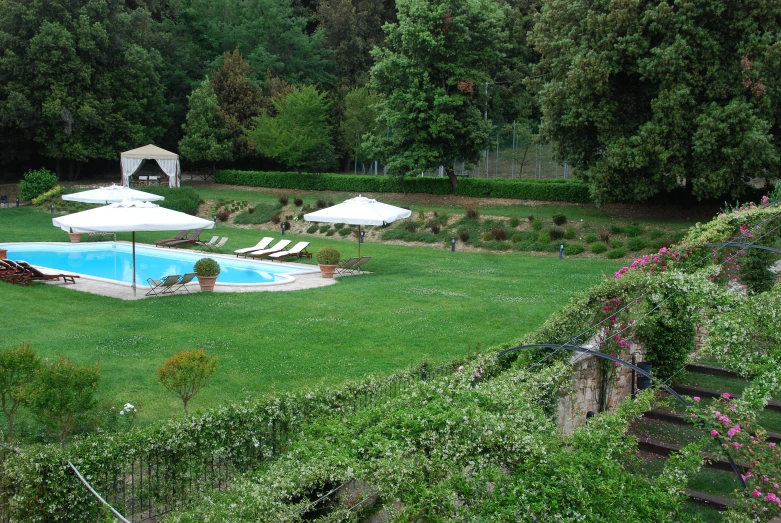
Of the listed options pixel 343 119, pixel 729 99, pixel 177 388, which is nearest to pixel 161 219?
pixel 177 388

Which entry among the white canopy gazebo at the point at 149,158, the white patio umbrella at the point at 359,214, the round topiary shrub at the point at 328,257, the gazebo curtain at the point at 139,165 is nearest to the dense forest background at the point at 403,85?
the gazebo curtain at the point at 139,165

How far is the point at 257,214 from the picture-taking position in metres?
36.1

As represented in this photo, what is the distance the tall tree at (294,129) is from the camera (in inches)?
1631

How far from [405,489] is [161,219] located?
43.0ft

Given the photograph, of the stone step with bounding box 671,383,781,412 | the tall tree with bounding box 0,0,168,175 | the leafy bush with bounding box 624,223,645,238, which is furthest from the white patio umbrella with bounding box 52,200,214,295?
the tall tree with bounding box 0,0,168,175

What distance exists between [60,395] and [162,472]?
5.33 ft

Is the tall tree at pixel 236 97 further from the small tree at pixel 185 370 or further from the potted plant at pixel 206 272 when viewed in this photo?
the small tree at pixel 185 370

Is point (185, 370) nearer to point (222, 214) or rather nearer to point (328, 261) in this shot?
point (328, 261)

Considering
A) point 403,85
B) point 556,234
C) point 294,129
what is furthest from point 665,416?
point 294,129

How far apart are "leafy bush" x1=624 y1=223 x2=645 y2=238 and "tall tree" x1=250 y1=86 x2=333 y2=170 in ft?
70.6

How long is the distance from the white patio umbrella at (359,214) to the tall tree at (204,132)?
26.2 m

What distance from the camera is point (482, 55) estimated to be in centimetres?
3472

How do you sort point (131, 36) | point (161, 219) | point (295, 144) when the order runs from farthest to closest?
1. point (131, 36)
2. point (295, 144)
3. point (161, 219)

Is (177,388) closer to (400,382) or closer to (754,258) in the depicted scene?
(400,382)
